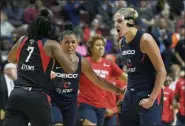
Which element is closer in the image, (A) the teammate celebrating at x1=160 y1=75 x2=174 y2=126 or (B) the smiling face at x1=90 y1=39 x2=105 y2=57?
(B) the smiling face at x1=90 y1=39 x2=105 y2=57

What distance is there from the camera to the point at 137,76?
6.27 metres

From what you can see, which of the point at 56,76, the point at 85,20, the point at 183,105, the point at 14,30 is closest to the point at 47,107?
the point at 56,76

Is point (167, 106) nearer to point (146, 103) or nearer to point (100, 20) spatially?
point (146, 103)

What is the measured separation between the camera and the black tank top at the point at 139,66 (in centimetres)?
619

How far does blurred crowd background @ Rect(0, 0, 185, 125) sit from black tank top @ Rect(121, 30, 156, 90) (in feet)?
27.6

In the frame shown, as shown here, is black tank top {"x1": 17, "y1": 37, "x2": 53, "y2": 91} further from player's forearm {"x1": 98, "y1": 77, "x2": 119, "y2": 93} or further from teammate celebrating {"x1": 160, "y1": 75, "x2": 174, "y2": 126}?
teammate celebrating {"x1": 160, "y1": 75, "x2": 174, "y2": 126}

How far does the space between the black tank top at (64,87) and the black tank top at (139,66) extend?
61.1 inches

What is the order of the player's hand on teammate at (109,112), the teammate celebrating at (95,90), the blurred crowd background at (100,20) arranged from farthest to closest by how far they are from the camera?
the blurred crowd background at (100,20), the player's hand on teammate at (109,112), the teammate celebrating at (95,90)

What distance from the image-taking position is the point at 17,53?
242 inches

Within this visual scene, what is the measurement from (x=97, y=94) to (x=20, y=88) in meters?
2.87

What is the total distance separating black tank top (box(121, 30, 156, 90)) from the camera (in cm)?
619

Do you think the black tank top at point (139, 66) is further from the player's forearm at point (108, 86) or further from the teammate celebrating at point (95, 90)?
the teammate celebrating at point (95, 90)

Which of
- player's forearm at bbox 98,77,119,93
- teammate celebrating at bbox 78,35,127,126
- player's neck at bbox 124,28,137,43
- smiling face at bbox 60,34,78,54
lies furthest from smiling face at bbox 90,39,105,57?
player's neck at bbox 124,28,137,43

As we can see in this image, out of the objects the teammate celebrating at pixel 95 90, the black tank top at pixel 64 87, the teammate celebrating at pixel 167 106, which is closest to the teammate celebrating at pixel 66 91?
the black tank top at pixel 64 87
